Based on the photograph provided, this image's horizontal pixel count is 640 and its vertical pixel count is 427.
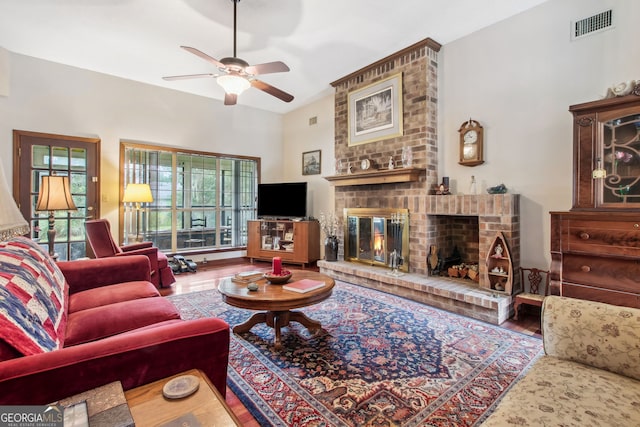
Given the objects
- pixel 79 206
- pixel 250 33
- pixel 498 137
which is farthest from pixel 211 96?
pixel 498 137

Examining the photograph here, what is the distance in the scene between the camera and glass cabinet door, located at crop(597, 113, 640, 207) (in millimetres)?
2207

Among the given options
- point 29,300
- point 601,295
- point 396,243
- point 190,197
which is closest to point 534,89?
point 601,295

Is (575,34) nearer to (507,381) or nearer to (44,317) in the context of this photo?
(507,381)

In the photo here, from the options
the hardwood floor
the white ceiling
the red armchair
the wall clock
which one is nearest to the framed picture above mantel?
the white ceiling

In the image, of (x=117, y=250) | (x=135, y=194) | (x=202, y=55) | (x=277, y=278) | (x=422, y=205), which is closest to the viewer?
(x=277, y=278)

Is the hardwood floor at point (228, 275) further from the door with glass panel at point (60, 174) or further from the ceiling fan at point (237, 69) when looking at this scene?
the ceiling fan at point (237, 69)

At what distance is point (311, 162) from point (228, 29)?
2.88 metres

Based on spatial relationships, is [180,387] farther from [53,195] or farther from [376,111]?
[376,111]

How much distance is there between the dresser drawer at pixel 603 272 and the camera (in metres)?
Answer: 2.19

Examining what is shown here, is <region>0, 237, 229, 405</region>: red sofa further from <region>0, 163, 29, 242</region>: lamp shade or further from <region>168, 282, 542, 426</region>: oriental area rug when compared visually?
<region>168, 282, 542, 426</region>: oriental area rug

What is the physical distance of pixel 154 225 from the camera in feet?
17.2

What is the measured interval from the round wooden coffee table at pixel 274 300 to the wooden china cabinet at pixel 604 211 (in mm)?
1969

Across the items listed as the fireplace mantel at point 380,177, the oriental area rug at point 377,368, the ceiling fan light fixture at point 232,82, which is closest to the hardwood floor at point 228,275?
the oriental area rug at point 377,368

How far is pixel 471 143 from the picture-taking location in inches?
138
